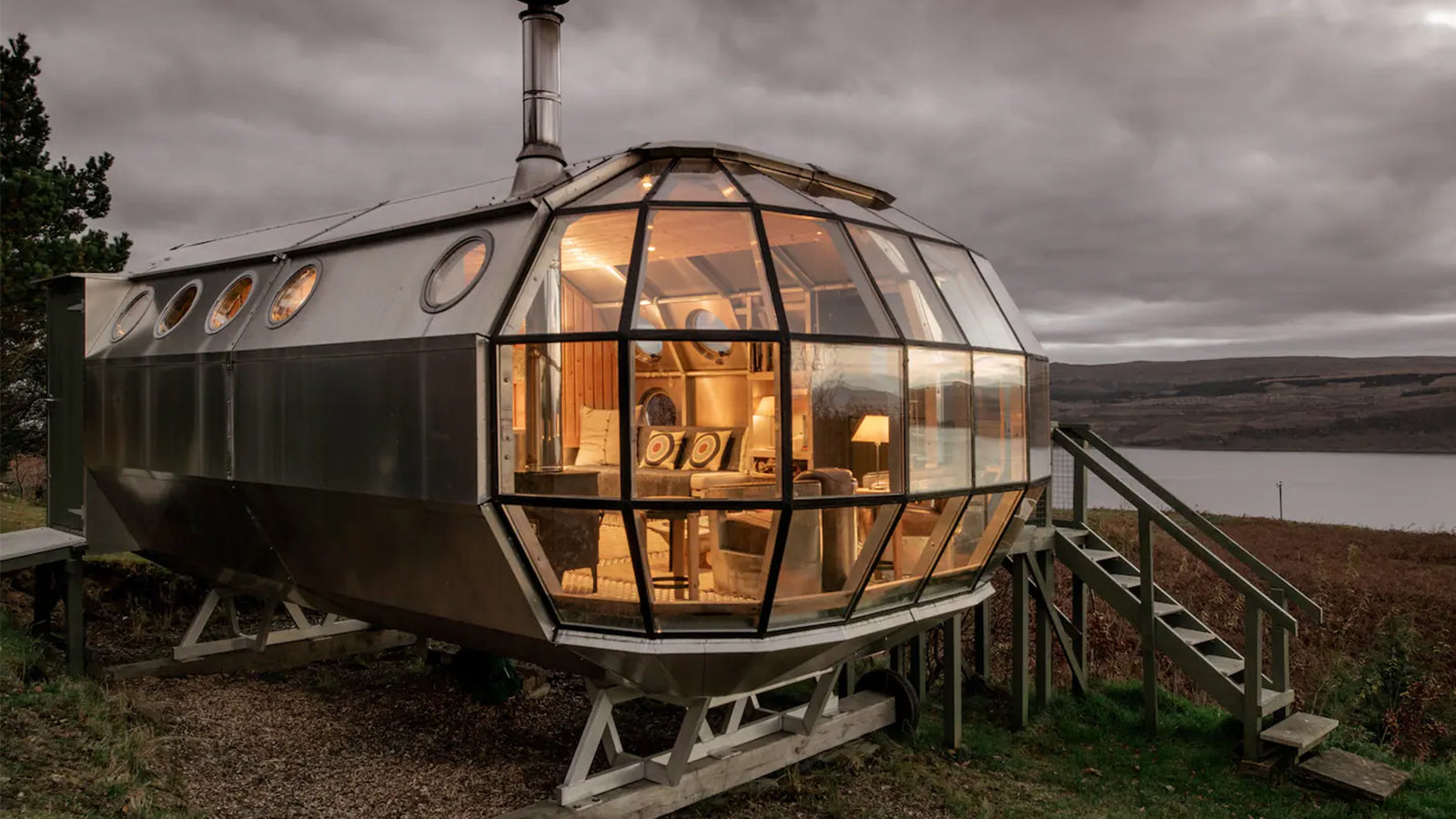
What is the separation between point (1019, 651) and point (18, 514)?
16.2 meters

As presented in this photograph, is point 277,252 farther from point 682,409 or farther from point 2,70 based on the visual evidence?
point 2,70

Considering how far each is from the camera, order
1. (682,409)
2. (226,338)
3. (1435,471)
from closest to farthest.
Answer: (226,338)
(682,409)
(1435,471)

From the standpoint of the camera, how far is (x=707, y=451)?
9.04 m

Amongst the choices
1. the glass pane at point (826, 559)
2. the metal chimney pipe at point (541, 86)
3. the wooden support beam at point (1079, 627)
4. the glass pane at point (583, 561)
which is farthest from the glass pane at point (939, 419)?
the wooden support beam at point (1079, 627)

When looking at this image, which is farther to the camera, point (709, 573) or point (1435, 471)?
point (1435, 471)

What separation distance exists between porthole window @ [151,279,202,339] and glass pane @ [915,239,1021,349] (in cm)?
748

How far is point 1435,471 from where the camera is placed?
73.2 metres

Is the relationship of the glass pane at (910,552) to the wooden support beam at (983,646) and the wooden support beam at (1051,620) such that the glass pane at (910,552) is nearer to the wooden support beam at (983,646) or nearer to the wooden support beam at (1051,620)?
the wooden support beam at (1051,620)

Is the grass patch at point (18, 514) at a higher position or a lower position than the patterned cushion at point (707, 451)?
lower

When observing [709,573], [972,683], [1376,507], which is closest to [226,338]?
[709,573]

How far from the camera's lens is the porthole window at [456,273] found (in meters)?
6.41

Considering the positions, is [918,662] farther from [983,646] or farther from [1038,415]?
[1038,415]

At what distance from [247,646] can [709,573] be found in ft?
24.5

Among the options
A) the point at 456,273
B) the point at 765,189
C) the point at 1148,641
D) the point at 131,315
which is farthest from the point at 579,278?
the point at 1148,641
